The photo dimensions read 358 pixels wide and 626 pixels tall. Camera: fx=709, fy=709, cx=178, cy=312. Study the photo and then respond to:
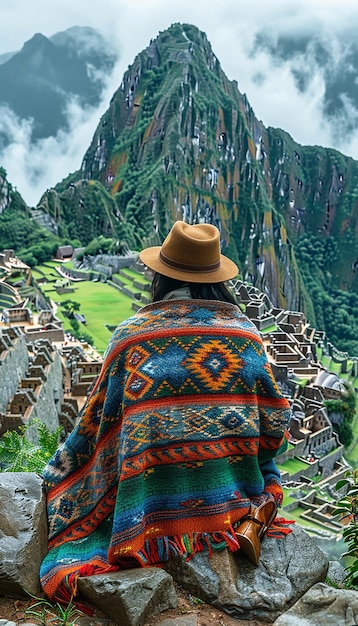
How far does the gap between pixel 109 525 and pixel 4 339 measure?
10.2 m

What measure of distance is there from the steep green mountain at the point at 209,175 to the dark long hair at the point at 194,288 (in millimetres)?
61793

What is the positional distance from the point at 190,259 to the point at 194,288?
0.16 m

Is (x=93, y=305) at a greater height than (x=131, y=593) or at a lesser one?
lesser

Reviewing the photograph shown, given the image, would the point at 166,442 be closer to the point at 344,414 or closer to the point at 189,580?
the point at 189,580

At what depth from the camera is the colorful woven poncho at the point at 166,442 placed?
Result: 9.85 feet

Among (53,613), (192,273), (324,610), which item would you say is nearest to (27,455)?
(53,613)

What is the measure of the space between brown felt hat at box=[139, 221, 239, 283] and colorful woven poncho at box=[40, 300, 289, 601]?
127 millimetres

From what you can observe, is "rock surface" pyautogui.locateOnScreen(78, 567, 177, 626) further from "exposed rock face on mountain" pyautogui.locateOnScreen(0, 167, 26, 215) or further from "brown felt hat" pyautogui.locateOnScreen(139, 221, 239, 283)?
"exposed rock face on mountain" pyautogui.locateOnScreen(0, 167, 26, 215)

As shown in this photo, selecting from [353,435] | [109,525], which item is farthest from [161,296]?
[353,435]

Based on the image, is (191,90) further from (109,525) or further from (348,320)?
(109,525)

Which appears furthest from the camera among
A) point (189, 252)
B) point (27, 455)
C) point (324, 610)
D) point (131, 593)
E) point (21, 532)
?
point (27, 455)

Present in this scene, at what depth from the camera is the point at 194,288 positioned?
3314mm

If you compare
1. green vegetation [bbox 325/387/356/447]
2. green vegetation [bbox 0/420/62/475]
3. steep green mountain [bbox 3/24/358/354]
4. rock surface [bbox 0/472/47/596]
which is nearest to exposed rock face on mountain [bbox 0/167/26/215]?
steep green mountain [bbox 3/24/358/354]

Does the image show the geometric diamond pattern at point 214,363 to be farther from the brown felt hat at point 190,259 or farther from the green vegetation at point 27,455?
the green vegetation at point 27,455
